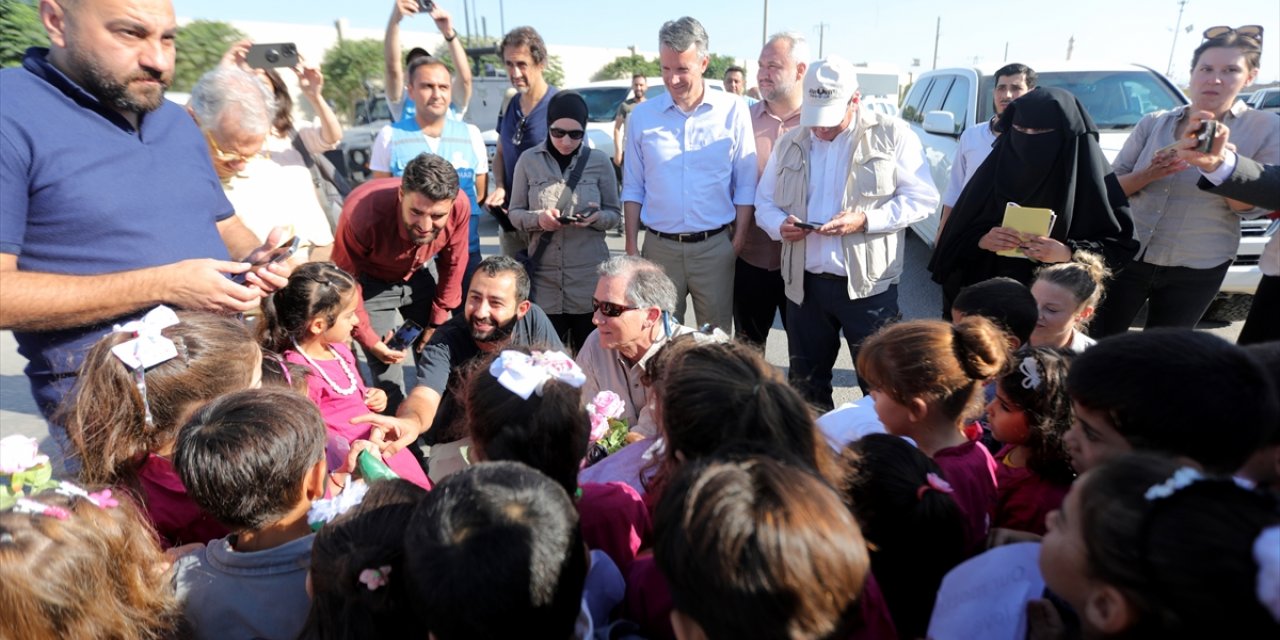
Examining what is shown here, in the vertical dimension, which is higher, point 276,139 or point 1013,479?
point 276,139

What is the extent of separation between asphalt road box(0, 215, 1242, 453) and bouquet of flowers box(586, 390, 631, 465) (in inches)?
85.9

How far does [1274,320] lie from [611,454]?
304 cm

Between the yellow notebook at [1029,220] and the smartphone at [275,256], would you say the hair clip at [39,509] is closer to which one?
the smartphone at [275,256]

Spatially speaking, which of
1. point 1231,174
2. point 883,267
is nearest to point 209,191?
point 883,267

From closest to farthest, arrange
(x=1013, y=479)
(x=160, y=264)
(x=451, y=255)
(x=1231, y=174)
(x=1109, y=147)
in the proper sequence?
(x=1013, y=479), (x=160, y=264), (x=1231, y=174), (x=451, y=255), (x=1109, y=147)

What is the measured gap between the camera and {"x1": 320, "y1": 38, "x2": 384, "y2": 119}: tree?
21672mm

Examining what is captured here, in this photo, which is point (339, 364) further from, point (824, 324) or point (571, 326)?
point (824, 324)

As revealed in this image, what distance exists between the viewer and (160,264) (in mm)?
1991

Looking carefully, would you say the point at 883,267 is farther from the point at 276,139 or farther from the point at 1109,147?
the point at 276,139

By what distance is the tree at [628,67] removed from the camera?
29.8 metres

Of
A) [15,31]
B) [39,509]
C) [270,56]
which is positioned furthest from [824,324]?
[15,31]

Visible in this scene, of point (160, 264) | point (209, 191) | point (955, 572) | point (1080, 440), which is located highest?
point (209, 191)

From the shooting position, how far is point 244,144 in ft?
10.3

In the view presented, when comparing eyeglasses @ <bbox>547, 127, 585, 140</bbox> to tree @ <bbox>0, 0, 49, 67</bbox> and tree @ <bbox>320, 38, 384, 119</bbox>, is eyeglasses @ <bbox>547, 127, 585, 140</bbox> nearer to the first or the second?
tree @ <bbox>0, 0, 49, 67</bbox>
